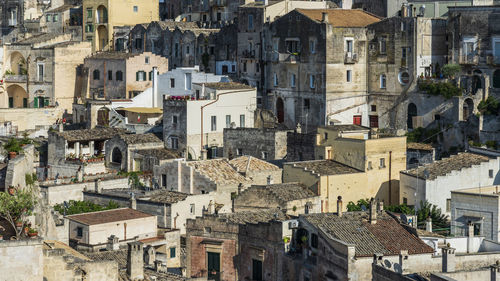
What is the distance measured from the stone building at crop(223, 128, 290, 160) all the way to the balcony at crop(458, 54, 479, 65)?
994 cm

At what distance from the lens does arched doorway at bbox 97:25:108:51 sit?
8419 centimetres

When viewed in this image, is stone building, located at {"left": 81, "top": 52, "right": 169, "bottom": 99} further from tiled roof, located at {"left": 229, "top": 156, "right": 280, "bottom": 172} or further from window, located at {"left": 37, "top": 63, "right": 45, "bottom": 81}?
tiled roof, located at {"left": 229, "top": 156, "right": 280, "bottom": 172}

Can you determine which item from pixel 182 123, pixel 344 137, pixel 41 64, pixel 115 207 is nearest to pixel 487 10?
pixel 344 137

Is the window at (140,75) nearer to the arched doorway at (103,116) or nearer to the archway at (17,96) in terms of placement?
the arched doorway at (103,116)

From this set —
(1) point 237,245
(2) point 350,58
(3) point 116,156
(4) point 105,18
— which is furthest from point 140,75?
(1) point 237,245

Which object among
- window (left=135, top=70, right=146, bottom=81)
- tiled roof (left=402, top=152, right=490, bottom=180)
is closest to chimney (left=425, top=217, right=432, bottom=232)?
tiled roof (left=402, top=152, right=490, bottom=180)

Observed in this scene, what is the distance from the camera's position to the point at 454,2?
6831 cm

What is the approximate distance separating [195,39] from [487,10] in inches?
803

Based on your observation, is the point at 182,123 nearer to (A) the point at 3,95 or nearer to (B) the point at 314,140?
(B) the point at 314,140

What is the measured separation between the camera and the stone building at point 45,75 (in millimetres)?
78875

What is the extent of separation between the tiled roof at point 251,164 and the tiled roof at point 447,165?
24.0ft

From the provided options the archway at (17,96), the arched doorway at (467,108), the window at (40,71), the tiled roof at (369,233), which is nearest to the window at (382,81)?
the arched doorway at (467,108)

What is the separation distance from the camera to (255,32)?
232ft

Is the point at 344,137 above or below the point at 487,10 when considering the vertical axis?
below
